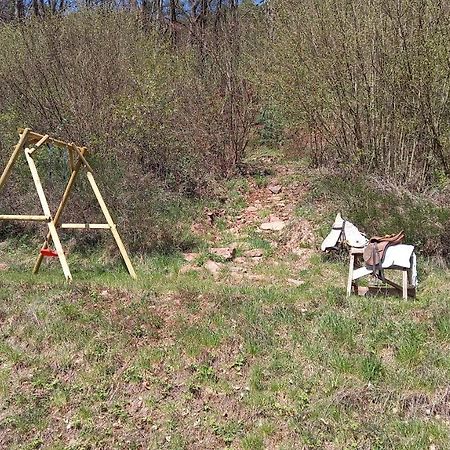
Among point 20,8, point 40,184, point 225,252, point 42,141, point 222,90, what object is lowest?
point 225,252

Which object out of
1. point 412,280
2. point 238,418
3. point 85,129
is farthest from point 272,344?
point 85,129

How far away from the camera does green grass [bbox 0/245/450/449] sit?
3.30 meters

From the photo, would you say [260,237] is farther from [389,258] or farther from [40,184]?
[40,184]

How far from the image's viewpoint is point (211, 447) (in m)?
3.23

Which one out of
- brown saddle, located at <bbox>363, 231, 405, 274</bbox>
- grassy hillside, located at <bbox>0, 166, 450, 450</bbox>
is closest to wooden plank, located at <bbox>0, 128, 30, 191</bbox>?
grassy hillside, located at <bbox>0, 166, 450, 450</bbox>

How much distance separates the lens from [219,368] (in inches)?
153

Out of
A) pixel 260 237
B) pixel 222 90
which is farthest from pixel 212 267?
pixel 222 90

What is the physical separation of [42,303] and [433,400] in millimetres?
3547

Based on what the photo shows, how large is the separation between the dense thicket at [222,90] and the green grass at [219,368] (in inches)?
101

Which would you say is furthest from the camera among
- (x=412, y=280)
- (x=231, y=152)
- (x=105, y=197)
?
(x=231, y=152)

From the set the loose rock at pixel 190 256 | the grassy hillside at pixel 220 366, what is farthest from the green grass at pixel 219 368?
the loose rock at pixel 190 256

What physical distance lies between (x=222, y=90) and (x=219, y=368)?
7.34 metres

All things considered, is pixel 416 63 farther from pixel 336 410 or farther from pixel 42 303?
pixel 42 303

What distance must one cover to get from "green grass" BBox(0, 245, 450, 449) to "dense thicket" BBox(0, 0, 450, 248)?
2.57 m
